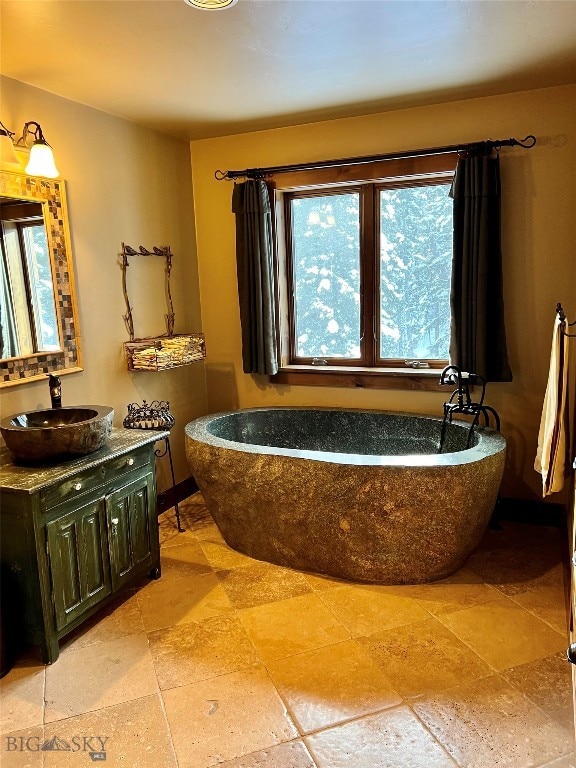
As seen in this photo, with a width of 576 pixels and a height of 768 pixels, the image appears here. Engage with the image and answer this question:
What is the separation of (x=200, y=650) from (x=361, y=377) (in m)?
2.07

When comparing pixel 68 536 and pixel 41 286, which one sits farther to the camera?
pixel 41 286

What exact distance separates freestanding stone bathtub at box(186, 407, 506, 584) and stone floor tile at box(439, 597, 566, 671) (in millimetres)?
302

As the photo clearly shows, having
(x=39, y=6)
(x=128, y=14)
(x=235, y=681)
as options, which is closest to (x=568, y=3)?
(x=128, y=14)

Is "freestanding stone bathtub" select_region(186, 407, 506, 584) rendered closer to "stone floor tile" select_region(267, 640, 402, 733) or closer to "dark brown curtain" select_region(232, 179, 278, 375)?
"stone floor tile" select_region(267, 640, 402, 733)

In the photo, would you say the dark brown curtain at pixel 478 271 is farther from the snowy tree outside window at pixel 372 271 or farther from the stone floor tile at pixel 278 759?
the stone floor tile at pixel 278 759

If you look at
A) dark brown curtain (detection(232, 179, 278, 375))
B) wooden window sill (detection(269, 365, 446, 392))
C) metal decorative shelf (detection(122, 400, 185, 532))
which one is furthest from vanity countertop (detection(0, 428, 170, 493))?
wooden window sill (detection(269, 365, 446, 392))

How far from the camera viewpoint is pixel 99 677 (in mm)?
2252

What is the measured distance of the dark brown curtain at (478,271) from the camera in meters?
3.21

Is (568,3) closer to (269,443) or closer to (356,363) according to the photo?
(356,363)

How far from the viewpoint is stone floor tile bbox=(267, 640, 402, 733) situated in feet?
6.63

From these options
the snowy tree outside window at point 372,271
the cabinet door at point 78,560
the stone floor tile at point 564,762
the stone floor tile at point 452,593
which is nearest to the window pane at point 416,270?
the snowy tree outside window at point 372,271

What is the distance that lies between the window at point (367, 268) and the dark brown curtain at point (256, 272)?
7.1 inches

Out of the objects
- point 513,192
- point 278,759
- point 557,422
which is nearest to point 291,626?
point 278,759

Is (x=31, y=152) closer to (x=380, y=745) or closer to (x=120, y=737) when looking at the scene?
(x=120, y=737)
